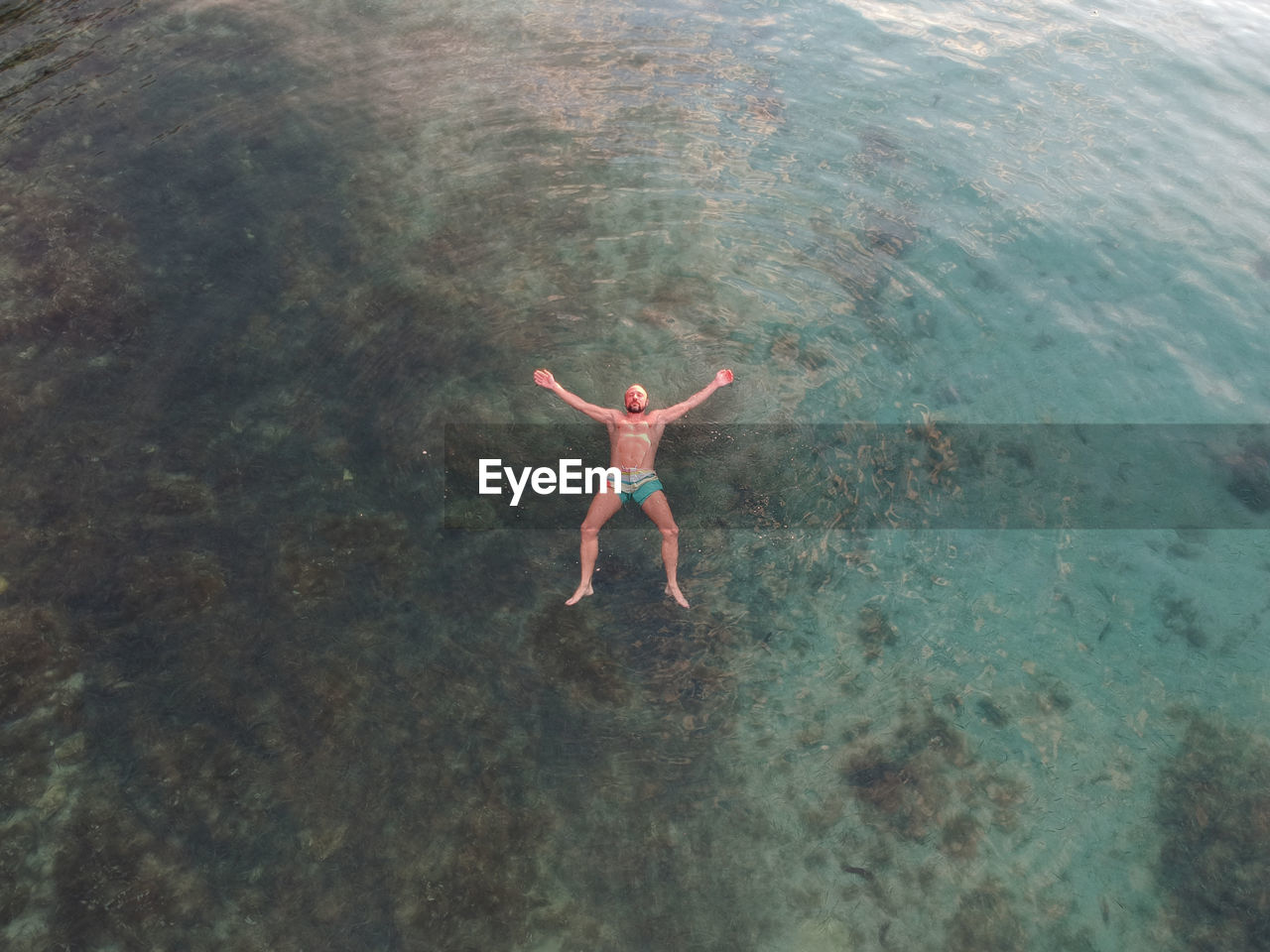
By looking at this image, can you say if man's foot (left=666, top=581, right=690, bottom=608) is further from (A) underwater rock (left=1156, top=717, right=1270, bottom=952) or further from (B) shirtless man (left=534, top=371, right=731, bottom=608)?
(A) underwater rock (left=1156, top=717, right=1270, bottom=952)

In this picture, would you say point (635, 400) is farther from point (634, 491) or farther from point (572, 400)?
point (634, 491)

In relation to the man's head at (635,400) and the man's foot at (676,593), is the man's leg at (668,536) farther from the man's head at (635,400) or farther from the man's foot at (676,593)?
the man's head at (635,400)

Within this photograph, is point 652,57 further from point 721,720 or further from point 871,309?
point 721,720

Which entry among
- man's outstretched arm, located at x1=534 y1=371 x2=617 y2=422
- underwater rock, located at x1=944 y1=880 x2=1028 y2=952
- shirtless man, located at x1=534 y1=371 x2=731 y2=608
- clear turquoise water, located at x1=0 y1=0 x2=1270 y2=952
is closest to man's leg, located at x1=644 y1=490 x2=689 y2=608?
shirtless man, located at x1=534 y1=371 x2=731 y2=608

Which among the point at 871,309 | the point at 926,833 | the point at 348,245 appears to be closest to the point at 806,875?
the point at 926,833

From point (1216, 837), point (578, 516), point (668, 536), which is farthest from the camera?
point (578, 516)

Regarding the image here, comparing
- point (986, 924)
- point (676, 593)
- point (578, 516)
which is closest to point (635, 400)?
point (578, 516)
